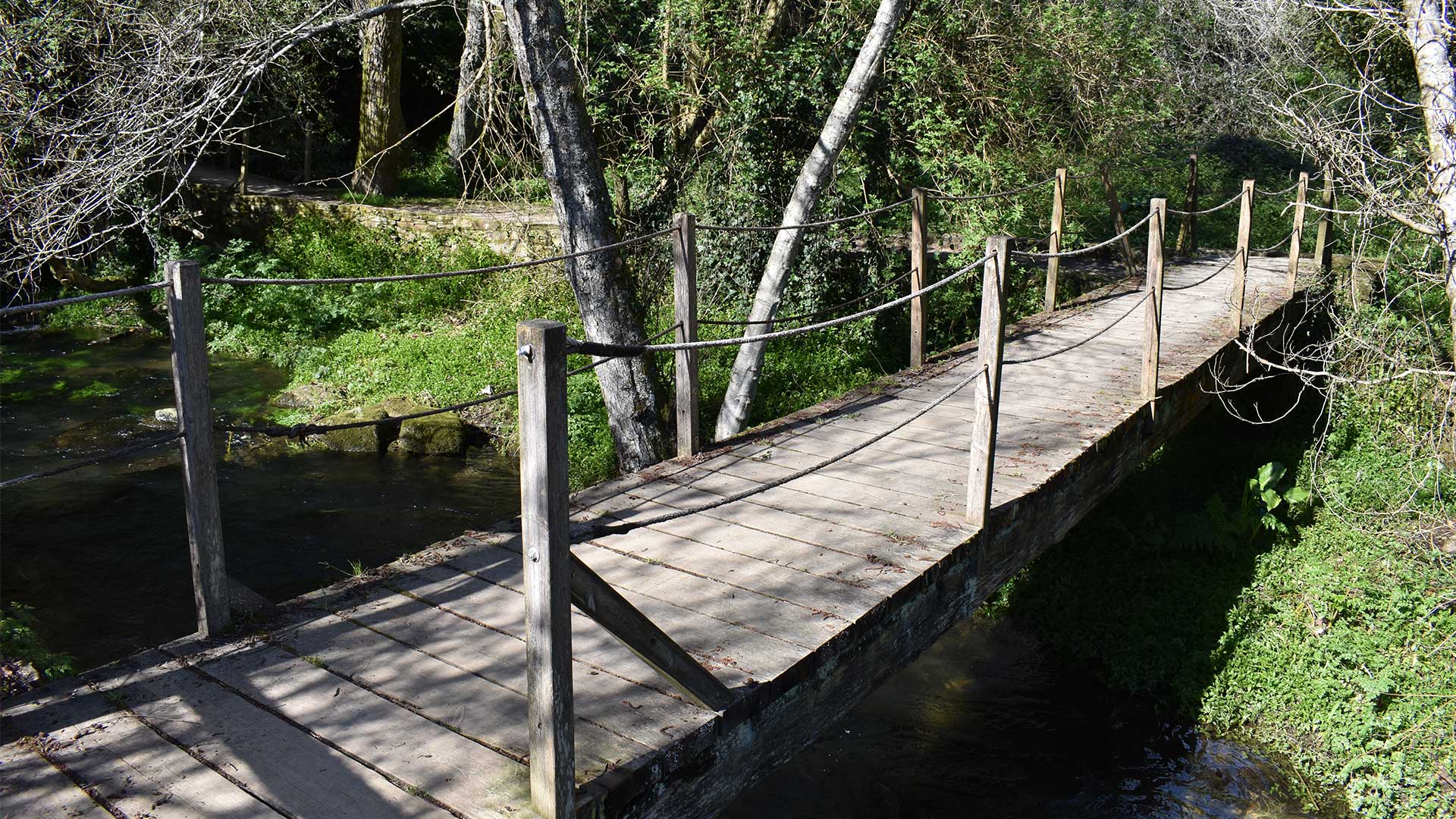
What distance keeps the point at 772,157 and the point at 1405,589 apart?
6.00 metres

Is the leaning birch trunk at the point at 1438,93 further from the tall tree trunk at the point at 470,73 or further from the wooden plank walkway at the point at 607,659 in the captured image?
the tall tree trunk at the point at 470,73

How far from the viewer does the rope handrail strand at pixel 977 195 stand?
321 inches

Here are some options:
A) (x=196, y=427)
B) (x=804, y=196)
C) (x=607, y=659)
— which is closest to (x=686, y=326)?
(x=607, y=659)

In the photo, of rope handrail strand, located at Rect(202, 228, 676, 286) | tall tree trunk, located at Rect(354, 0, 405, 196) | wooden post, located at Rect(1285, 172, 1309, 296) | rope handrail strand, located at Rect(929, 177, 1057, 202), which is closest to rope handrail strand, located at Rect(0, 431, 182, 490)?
rope handrail strand, located at Rect(202, 228, 676, 286)

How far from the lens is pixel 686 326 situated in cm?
561

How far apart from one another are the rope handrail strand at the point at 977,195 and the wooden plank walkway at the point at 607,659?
279 cm

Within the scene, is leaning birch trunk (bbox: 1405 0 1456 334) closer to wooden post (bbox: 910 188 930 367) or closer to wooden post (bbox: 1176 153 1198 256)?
wooden post (bbox: 910 188 930 367)

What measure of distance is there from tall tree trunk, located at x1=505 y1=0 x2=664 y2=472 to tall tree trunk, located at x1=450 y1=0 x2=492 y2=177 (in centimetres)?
105

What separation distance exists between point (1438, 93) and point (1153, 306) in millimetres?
2827

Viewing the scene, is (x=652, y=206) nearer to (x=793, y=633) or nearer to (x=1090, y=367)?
(x=1090, y=367)

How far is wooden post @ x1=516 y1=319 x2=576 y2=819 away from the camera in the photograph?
8.29ft

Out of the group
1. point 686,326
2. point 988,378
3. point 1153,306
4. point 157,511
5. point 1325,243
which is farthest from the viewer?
point 1325,243

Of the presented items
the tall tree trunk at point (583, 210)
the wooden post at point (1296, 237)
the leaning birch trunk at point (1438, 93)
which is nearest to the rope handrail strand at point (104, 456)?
the tall tree trunk at point (583, 210)

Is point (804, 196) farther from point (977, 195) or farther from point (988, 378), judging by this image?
point (988, 378)
